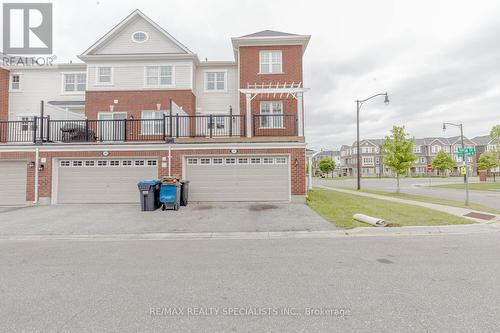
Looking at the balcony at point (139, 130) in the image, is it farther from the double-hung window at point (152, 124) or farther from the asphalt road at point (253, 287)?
the asphalt road at point (253, 287)

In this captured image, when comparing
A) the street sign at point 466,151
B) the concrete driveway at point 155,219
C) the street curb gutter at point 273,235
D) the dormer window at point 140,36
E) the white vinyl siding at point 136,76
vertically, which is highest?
the dormer window at point 140,36

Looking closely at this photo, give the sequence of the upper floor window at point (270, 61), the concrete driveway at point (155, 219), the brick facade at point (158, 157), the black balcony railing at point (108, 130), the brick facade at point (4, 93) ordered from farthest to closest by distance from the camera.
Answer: the brick facade at point (4, 93)
the upper floor window at point (270, 61)
the black balcony railing at point (108, 130)
the brick facade at point (158, 157)
the concrete driveway at point (155, 219)

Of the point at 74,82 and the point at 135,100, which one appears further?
the point at 74,82

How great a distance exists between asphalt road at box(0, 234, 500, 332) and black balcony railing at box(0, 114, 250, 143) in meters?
8.40

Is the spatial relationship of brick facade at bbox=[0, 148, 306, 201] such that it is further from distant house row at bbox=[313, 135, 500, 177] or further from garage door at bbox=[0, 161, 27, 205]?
distant house row at bbox=[313, 135, 500, 177]

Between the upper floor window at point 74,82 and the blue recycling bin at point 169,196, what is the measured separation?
537 inches

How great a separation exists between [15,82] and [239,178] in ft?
62.5

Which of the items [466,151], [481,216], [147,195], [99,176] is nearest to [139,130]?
[99,176]

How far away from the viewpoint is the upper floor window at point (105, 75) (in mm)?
17344

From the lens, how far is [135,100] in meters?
17.3

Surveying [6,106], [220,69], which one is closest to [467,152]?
[220,69]

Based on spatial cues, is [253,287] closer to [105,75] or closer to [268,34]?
[268,34]

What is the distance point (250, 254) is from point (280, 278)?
135 cm

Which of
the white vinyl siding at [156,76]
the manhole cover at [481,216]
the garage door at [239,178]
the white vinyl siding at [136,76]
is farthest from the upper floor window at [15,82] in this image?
the manhole cover at [481,216]
